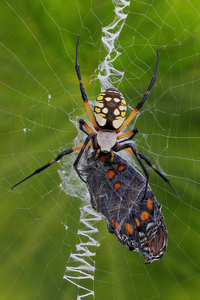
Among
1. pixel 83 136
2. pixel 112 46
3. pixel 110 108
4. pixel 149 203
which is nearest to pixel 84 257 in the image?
pixel 83 136

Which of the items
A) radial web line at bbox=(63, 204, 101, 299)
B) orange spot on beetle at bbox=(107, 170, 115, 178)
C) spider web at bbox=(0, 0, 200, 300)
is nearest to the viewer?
orange spot on beetle at bbox=(107, 170, 115, 178)

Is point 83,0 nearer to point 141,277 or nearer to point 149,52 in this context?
point 149,52

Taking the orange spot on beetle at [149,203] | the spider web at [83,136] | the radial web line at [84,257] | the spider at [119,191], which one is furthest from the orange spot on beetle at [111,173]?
the radial web line at [84,257]

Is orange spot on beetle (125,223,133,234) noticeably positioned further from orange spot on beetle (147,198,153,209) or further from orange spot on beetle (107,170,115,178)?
orange spot on beetle (107,170,115,178)

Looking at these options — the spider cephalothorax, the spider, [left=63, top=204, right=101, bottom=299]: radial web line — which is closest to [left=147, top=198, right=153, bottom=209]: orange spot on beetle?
the spider

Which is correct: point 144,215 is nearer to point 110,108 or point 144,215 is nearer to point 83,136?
point 110,108
